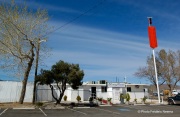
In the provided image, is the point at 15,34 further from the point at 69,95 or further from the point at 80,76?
the point at 69,95

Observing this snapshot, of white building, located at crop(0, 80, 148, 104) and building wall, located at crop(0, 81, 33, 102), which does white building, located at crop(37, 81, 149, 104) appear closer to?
white building, located at crop(0, 80, 148, 104)

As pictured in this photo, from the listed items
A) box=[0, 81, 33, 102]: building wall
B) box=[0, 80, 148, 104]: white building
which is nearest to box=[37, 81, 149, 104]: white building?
box=[0, 80, 148, 104]: white building

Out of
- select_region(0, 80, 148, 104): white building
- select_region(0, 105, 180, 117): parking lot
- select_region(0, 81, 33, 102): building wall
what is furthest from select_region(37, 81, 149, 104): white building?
select_region(0, 105, 180, 117): parking lot

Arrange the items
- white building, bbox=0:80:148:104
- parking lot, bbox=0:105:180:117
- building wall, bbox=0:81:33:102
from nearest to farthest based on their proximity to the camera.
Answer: parking lot, bbox=0:105:180:117 → building wall, bbox=0:81:33:102 → white building, bbox=0:80:148:104

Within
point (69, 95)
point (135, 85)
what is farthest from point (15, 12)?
point (135, 85)

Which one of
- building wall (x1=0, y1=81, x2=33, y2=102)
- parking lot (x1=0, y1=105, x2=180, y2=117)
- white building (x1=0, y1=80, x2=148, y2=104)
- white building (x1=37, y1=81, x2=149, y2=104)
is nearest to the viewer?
parking lot (x1=0, y1=105, x2=180, y2=117)

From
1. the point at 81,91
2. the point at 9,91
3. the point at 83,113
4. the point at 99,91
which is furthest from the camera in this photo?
the point at 99,91

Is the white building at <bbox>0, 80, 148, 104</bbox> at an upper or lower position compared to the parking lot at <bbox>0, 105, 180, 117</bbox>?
upper

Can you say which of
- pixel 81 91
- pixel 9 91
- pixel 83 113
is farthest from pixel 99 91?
pixel 83 113

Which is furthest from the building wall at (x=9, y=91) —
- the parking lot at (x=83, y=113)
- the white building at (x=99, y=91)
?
the parking lot at (x=83, y=113)

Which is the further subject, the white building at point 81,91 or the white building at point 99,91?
the white building at point 99,91

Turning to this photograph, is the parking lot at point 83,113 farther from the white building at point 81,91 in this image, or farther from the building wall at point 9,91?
the white building at point 81,91

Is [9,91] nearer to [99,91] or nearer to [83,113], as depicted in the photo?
[83,113]

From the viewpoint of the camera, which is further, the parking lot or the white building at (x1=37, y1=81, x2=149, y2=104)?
the white building at (x1=37, y1=81, x2=149, y2=104)
